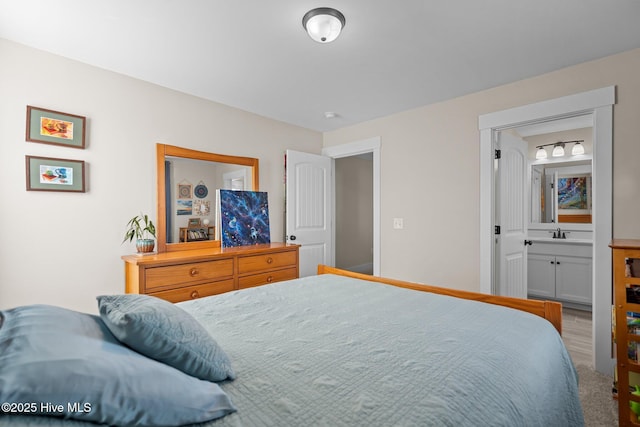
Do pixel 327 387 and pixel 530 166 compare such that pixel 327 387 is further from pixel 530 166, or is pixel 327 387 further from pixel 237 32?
pixel 530 166

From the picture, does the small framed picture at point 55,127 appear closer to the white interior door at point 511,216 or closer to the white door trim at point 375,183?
the white door trim at point 375,183

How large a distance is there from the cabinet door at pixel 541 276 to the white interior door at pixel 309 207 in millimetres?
2743

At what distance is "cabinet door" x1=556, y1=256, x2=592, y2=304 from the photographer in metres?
3.61

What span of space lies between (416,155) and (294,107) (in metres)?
1.50

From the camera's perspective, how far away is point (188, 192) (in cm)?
304

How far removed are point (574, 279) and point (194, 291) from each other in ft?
14.3

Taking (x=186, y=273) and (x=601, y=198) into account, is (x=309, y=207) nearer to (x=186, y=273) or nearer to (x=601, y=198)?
(x=186, y=273)

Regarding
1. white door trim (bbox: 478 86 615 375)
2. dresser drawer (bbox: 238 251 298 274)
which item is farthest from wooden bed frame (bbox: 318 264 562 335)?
dresser drawer (bbox: 238 251 298 274)

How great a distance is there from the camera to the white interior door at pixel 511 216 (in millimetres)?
3021

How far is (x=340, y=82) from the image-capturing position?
2.76 meters

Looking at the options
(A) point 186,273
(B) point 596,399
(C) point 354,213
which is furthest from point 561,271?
(A) point 186,273

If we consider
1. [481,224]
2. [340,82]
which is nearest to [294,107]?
[340,82]

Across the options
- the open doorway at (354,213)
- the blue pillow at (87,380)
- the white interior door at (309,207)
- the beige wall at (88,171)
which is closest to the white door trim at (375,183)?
the white interior door at (309,207)

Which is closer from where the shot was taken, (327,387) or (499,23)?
(327,387)
